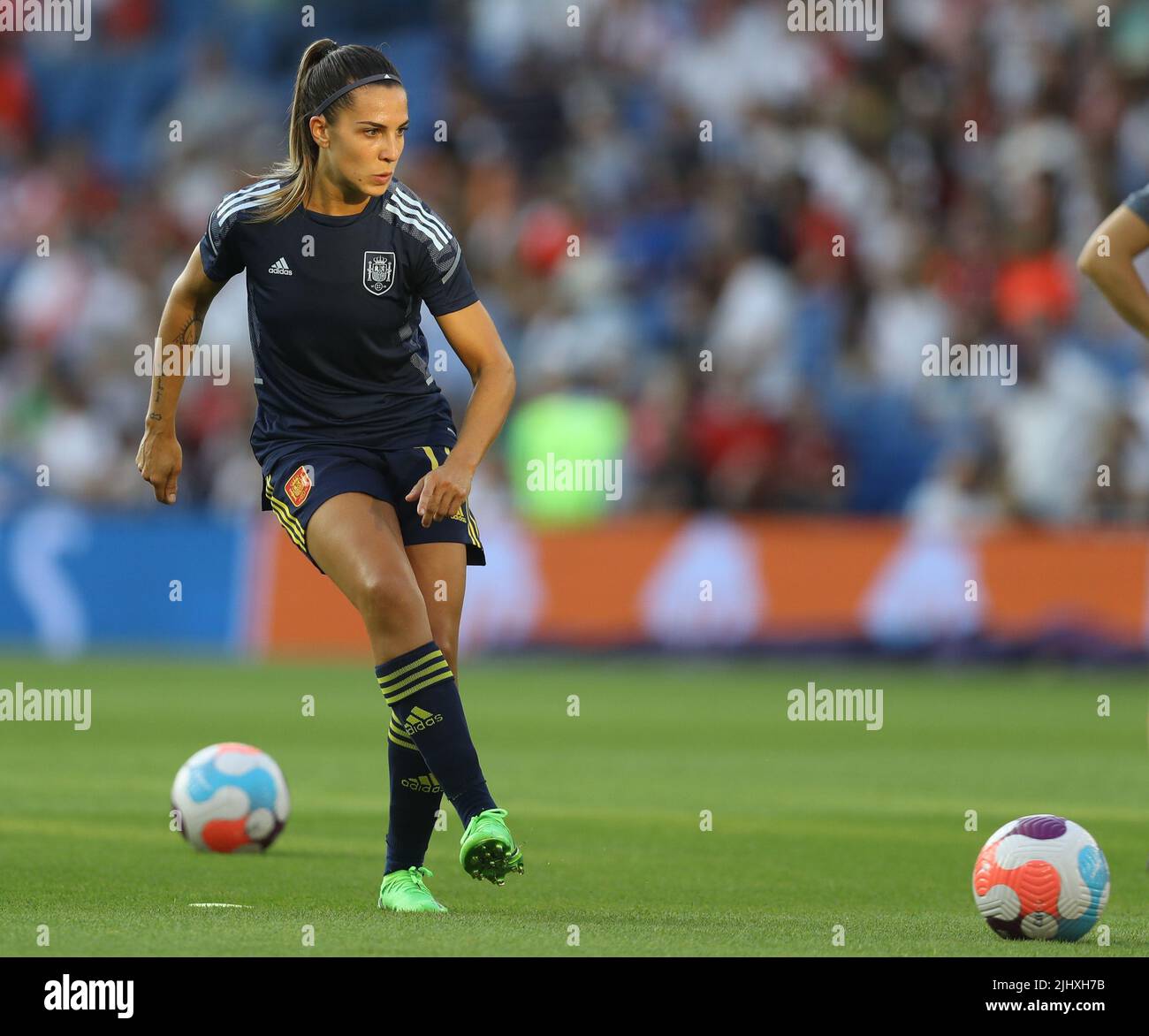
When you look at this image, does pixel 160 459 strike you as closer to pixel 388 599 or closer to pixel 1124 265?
pixel 388 599

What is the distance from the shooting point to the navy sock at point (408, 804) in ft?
24.3

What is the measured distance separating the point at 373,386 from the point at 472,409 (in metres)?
0.37

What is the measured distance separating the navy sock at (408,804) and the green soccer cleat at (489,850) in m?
0.74

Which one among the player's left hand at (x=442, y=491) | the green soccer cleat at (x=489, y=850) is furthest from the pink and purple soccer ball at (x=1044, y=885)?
the player's left hand at (x=442, y=491)

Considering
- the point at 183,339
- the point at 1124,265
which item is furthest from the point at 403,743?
the point at 1124,265

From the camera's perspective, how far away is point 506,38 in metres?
25.0

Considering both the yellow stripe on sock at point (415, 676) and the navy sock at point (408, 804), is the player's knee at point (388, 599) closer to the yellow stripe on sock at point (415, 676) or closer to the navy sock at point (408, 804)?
the yellow stripe on sock at point (415, 676)

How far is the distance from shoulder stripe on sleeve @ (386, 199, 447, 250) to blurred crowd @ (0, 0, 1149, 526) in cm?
1175

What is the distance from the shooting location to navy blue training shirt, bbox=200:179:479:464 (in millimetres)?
→ 7270

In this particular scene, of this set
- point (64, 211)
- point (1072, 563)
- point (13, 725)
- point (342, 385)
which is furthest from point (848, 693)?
point (64, 211)

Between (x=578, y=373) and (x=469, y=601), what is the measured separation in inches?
99.4

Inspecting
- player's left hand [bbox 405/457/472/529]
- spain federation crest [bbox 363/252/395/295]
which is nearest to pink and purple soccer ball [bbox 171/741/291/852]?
player's left hand [bbox 405/457/472/529]

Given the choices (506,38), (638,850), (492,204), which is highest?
(506,38)

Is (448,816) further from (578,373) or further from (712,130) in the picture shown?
(712,130)
